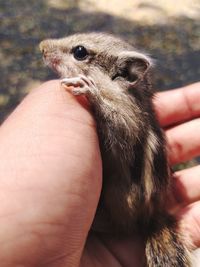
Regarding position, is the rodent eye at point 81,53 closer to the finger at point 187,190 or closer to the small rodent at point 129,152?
the small rodent at point 129,152

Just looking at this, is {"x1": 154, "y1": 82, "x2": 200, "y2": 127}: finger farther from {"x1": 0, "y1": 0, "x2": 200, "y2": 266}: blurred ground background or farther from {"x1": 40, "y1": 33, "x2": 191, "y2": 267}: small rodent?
{"x1": 0, "y1": 0, "x2": 200, "y2": 266}: blurred ground background

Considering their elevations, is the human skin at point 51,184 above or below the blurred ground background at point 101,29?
above

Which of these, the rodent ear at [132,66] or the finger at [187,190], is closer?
the rodent ear at [132,66]

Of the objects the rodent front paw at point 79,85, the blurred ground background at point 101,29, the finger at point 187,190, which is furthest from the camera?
the blurred ground background at point 101,29

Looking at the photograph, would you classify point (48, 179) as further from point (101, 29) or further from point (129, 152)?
point (101, 29)

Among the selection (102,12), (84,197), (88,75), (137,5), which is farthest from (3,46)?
(84,197)

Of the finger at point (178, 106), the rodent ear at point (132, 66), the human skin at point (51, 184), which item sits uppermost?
the rodent ear at point (132, 66)

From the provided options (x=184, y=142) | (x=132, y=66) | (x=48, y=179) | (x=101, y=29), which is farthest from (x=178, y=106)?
(x=101, y=29)

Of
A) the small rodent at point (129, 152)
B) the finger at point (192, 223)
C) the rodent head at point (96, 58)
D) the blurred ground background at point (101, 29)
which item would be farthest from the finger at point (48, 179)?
the blurred ground background at point (101, 29)
